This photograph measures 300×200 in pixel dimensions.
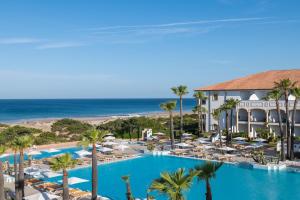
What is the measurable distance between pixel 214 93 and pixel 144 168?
22.0m

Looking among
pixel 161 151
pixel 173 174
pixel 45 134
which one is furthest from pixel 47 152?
pixel 173 174

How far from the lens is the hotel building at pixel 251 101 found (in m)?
45.4

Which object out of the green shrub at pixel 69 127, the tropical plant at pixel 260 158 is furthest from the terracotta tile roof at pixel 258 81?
the green shrub at pixel 69 127

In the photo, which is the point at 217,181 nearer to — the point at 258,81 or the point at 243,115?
the point at 243,115

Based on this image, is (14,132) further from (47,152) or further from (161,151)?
(161,151)

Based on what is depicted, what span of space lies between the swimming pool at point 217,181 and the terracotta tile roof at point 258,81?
55.3 ft

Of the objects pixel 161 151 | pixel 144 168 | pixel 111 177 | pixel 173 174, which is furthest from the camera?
pixel 161 151

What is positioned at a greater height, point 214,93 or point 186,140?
point 214,93

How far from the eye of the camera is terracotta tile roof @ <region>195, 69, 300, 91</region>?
155ft

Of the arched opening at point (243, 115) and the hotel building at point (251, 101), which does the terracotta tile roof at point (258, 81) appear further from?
the arched opening at point (243, 115)

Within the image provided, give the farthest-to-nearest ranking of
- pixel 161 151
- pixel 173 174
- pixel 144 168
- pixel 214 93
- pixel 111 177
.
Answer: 1. pixel 214 93
2. pixel 161 151
3. pixel 144 168
4. pixel 111 177
5. pixel 173 174

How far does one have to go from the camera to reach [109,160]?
35406 mm

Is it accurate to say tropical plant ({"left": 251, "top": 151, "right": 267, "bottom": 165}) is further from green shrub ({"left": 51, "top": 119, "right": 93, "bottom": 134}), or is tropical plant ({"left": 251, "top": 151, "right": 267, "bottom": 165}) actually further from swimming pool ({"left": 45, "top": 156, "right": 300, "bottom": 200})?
green shrub ({"left": 51, "top": 119, "right": 93, "bottom": 134})

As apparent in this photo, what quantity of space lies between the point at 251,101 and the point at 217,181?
20.9 metres
